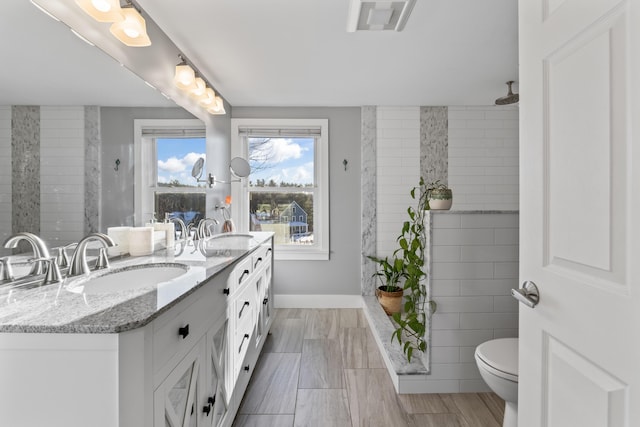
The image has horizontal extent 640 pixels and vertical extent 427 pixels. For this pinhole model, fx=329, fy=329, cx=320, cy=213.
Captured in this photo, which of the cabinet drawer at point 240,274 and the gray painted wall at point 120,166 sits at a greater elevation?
the gray painted wall at point 120,166

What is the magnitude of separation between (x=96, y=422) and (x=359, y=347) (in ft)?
7.13

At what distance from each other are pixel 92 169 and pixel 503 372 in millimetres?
2072

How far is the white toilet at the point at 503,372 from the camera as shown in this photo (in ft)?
4.65

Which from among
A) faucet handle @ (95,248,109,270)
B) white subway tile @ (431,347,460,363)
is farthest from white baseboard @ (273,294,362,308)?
faucet handle @ (95,248,109,270)

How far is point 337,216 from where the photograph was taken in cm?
373

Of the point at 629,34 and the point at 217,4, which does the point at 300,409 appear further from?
A: the point at 217,4

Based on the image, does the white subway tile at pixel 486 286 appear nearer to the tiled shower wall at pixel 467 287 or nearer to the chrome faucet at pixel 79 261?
the tiled shower wall at pixel 467 287

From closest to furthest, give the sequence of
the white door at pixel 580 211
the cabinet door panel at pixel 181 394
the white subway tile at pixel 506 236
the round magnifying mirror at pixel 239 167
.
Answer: the white door at pixel 580 211
the cabinet door panel at pixel 181 394
the white subway tile at pixel 506 236
the round magnifying mirror at pixel 239 167

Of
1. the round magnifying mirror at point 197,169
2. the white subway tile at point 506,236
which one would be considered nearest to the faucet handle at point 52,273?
the round magnifying mirror at point 197,169

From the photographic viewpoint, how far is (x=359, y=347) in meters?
2.70

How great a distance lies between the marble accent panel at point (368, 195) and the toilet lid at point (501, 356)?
80.9 inches

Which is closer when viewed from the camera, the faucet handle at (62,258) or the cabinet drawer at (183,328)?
the cabinet drawer at (183,328)

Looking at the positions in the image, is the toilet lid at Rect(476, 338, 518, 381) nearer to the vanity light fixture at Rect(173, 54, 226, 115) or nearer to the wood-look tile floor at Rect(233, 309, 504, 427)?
the wood-look tile floor at Rect(233, 309, 504, 427)

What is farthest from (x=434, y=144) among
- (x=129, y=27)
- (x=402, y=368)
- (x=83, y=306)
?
(x=83, y=306)
